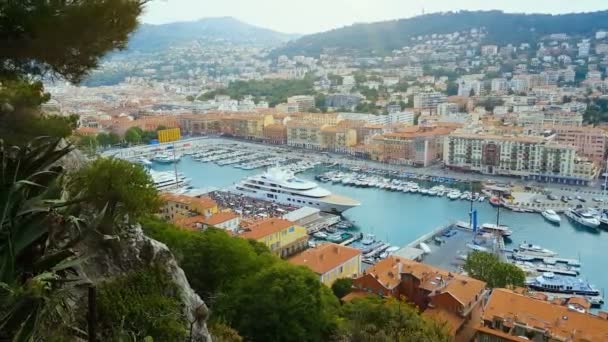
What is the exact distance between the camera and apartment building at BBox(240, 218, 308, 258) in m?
7.68

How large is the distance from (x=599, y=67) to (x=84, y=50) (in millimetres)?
32319

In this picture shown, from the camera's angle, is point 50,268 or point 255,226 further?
point 255,226

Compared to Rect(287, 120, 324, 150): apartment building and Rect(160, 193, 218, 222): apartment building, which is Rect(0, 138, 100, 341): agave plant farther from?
Rect(287, 120, 324, 150): apartment building

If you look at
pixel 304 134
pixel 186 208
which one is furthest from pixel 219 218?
pixel 304 134

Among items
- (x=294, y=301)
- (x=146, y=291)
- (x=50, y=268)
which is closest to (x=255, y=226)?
(x=294, y=301)

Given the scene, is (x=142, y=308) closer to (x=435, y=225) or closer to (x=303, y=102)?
(x=435, y=225)

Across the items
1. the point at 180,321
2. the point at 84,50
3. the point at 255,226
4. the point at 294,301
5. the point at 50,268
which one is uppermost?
the point at 84,50

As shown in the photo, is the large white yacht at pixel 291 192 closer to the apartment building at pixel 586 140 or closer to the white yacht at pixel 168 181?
the white yacht at pixel 168 181

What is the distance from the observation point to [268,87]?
3069cm

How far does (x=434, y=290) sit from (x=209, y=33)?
78.1m

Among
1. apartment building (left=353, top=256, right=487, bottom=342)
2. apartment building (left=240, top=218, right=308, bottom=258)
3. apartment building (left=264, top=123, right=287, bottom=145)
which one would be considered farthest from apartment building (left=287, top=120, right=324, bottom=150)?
apartment building (left=353, top=256, right=487, bottom=342)

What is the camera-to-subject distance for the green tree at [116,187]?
2.10 m

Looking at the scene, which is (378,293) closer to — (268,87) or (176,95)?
(268,87)

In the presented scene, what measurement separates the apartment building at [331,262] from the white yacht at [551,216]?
16.1 ft
